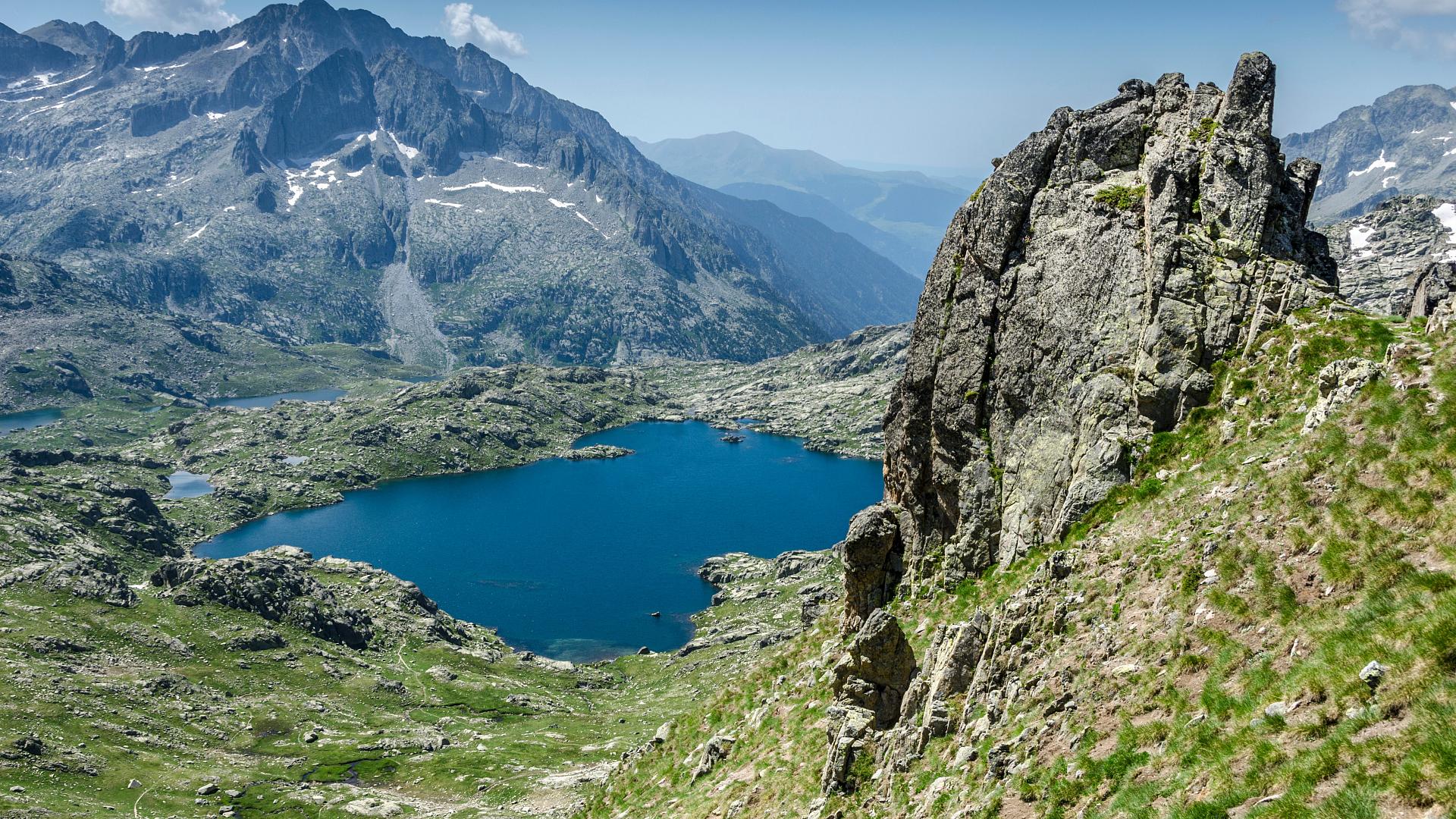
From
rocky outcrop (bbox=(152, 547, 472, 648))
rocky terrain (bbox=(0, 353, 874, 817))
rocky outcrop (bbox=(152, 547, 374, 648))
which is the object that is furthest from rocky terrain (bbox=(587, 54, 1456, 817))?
rocky outcrop (bbox=(152, 547, 472, 648))

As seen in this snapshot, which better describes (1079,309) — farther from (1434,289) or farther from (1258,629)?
(1258,629)

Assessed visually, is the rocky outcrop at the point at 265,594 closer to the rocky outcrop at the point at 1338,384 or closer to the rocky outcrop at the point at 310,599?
the rocky outcrop at the point at 310,599

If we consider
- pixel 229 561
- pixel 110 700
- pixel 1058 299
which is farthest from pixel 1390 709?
pixel 229 561

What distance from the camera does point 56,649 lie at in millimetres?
120000

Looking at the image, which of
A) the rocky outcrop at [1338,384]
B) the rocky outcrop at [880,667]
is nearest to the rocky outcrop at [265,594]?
the rocky outcrop at [880,667]

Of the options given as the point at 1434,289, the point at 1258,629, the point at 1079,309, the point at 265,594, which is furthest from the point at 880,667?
the point at 265,594

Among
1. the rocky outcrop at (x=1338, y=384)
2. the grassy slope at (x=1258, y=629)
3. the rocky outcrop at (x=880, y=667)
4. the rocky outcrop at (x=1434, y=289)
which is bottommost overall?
the rocky outcrop at (x=880, y=667)

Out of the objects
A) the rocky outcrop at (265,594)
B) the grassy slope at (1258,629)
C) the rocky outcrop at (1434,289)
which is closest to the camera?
the grassy slope at (1258,629)

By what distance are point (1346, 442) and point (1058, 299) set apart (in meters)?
19.8

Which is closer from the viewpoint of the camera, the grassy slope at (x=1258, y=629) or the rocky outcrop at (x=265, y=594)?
the grassy slope at (x=1258, y=629)

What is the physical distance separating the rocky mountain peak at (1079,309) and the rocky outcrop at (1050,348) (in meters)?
0.10

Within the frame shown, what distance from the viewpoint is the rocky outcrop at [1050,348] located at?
31594 millimetres

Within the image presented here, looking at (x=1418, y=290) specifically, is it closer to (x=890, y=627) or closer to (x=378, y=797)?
(x=890, y=627)

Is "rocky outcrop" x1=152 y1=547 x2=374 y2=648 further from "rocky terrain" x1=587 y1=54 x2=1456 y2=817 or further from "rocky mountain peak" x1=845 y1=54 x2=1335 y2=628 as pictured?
"rocky mountain peak" x1=845 y1=54 x2=1335 y2=628
